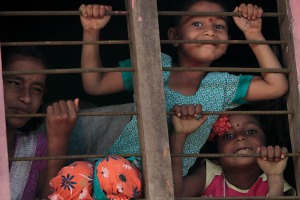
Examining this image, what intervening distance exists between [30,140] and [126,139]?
0.46 m

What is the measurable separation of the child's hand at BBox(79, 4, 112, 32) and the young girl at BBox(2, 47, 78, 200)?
18.5 inches

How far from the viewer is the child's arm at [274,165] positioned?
466cm

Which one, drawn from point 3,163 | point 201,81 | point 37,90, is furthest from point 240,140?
point 3,163

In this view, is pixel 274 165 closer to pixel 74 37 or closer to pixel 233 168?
pixel 233 168

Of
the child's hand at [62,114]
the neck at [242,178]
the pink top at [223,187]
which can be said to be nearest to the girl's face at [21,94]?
the child's hand at [62,114]

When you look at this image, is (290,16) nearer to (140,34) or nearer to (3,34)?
(140,34)

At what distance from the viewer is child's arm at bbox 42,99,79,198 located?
14.9 ft

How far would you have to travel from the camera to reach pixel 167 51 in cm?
598

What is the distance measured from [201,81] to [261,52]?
38cm

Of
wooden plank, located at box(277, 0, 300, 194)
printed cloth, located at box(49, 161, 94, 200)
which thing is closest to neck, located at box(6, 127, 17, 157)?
printed cloth, located at box(49, 161, 94, 200)

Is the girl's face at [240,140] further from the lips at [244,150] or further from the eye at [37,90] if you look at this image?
the eye at [37,90]

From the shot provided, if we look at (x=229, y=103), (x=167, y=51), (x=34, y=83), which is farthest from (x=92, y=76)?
(x=167, y=51)

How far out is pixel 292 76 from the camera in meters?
4.73

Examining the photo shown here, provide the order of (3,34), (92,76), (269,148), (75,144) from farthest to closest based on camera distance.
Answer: (3,34), (75,144), (92,76), (269,148)
